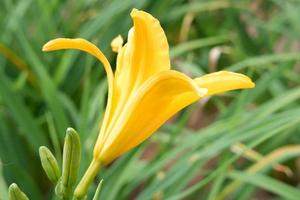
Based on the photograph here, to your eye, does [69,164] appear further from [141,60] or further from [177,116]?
[177,116]

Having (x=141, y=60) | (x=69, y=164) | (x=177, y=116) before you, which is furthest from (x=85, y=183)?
(x=177, y=116)

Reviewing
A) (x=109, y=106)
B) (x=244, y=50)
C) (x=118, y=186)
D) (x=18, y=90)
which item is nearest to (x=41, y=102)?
(x=18, y=90)

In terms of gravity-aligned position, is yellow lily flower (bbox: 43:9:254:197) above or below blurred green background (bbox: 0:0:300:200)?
above

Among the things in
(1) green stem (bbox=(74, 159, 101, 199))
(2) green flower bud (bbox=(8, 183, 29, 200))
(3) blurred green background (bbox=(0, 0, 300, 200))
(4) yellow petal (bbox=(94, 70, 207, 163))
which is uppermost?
(4) yellow petal (bbox=(94, 70, 207, 163))

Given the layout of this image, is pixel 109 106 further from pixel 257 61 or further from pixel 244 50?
pixel 244 50

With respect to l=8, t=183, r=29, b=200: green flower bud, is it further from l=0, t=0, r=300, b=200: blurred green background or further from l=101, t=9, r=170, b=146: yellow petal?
l=0, t=0, r=300, b=200: blurred green background

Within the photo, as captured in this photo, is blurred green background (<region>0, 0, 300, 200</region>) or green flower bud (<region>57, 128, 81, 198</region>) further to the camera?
blurred green background (<region>0, 0, 300, 200</region>)

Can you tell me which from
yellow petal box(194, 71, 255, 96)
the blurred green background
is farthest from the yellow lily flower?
the blurred green background
